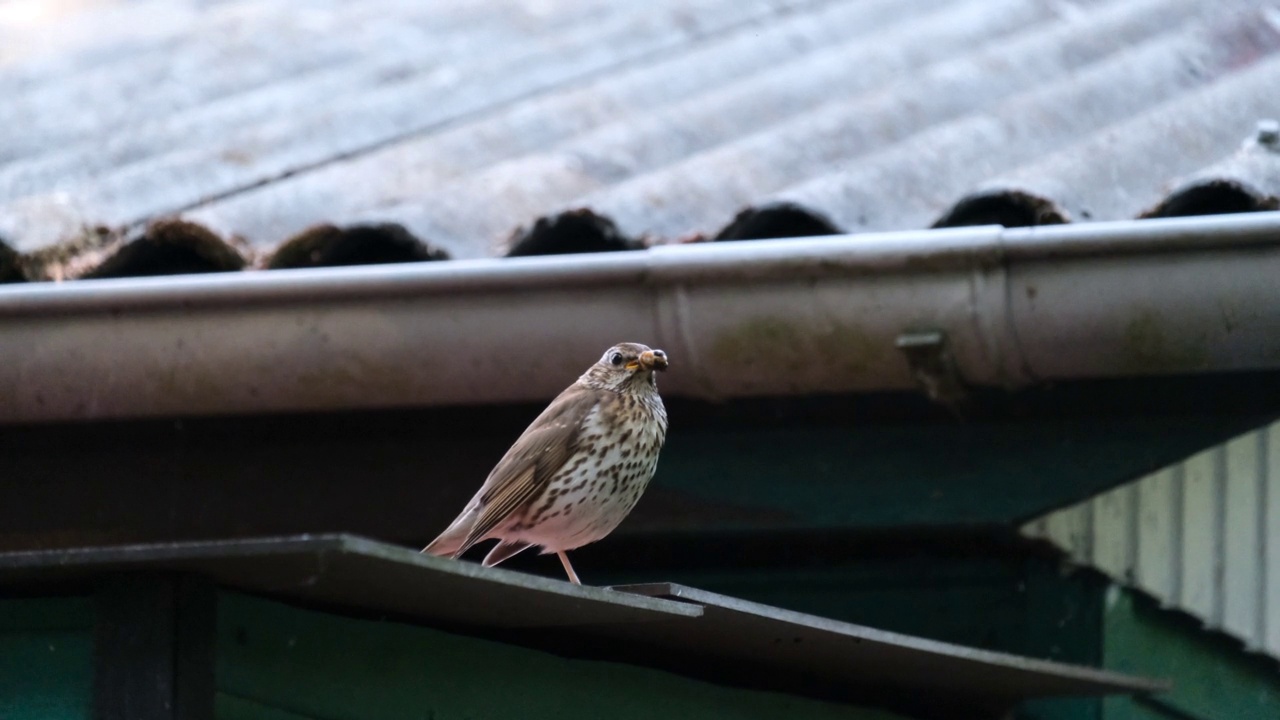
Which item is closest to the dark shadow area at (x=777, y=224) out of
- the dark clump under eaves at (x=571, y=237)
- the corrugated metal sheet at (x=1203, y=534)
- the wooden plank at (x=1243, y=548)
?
the dark clump under eaves at (x=571, y=237)

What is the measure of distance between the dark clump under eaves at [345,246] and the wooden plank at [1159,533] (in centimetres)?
181

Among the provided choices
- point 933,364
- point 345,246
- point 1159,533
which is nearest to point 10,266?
point 345,246

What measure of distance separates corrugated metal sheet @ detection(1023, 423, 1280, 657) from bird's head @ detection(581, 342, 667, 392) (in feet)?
4.00

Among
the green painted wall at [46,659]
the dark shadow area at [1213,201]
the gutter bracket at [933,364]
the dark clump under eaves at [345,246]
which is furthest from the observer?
the dark clump under eaves at [345,246]

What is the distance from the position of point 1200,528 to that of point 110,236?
9.09ft

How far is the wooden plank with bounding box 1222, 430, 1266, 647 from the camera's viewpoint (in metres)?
4.50

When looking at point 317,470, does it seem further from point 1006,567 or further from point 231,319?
point 1006,567

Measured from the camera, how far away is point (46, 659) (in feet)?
8.27

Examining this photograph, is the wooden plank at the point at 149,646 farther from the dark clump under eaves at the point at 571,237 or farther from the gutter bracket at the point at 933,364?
the dark clump under eaves at the point at 571,237

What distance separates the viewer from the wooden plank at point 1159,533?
4527 millimetres

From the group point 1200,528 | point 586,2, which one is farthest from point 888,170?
point 586,2

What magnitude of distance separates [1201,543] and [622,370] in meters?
1.74

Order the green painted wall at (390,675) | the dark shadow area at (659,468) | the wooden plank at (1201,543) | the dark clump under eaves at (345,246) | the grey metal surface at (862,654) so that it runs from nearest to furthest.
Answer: the green painted wall at (390,675), the grey metal surface at (862,654), the dark clump under eaves at (345,246), the dark shadow area at (659,468), the wooden plank at (1201,543)

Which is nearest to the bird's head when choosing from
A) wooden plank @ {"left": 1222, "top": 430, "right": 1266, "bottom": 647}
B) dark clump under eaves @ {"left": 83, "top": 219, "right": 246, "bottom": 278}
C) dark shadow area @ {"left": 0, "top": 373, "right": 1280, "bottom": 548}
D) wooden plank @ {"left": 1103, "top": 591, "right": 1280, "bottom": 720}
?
dark shadow area @ {"left": 0, "top": 373, "right": 1280, "bottom": 548}
